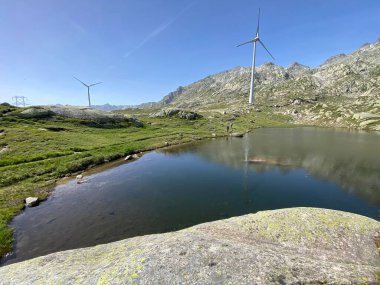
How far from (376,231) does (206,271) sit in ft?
47.8

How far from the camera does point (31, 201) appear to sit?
32.3 metres

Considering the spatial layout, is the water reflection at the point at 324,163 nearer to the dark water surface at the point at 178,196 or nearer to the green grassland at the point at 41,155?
the dark water surface at the point at 178,196

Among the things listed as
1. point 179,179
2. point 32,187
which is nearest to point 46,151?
point 32,187

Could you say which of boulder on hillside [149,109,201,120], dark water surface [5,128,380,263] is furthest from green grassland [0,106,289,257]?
boulder on hillside [149,109,201,120]

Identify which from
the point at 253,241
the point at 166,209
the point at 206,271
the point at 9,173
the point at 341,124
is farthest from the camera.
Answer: the point at 341,124

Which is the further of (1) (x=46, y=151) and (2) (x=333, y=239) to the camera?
(1) (x=46, y=151)

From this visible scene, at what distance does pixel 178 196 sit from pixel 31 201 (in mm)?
21866

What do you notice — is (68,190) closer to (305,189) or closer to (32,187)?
(32,187)

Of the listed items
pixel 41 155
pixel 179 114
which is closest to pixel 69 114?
pixel 41 155

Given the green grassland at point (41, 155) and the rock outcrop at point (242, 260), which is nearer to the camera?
the rock outcrop at point (242, 260)

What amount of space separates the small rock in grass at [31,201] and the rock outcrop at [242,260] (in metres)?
21.3

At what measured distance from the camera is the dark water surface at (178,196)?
2527cm

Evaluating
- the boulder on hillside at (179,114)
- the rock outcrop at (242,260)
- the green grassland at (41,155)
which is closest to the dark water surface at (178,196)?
the green grassland at (41,155)

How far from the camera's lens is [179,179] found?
1745 inches
